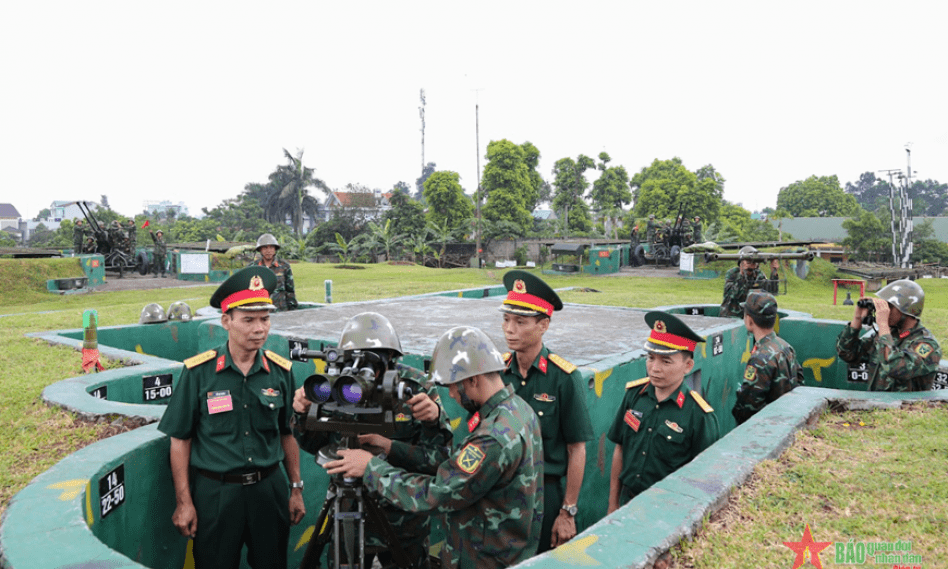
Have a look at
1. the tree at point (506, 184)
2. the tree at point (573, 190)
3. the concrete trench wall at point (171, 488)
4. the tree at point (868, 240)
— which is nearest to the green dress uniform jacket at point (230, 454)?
the concrete trench wall at point (171, 488)

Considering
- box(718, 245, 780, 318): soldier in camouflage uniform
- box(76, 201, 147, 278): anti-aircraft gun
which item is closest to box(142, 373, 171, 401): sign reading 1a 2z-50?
box(718, 245, 780, 318): soldier in camouflage uniform

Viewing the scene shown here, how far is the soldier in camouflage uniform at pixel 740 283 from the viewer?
8203 millimetres

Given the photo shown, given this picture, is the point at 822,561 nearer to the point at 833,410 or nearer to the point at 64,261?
the point at 833,410

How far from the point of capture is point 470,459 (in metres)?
2.33

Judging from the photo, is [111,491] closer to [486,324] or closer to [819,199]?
[486,324]

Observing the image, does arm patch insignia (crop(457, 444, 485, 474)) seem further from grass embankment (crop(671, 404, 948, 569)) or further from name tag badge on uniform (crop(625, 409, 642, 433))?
name tag badge on uniform (crop(625, 409, 642, 433))

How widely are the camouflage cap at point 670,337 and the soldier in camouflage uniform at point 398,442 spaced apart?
4.22ft

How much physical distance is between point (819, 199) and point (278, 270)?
214 feet

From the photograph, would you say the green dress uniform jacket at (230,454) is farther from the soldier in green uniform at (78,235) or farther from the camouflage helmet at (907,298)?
the soldier in green uniform at (78,235)

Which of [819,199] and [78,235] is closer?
[78,235]

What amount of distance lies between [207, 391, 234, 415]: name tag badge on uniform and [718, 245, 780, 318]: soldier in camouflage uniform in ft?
22.2

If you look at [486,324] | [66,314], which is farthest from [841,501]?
[66,314]

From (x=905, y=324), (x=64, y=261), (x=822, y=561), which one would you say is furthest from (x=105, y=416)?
(x=64, y=261)

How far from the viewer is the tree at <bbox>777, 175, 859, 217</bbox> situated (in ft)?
202
